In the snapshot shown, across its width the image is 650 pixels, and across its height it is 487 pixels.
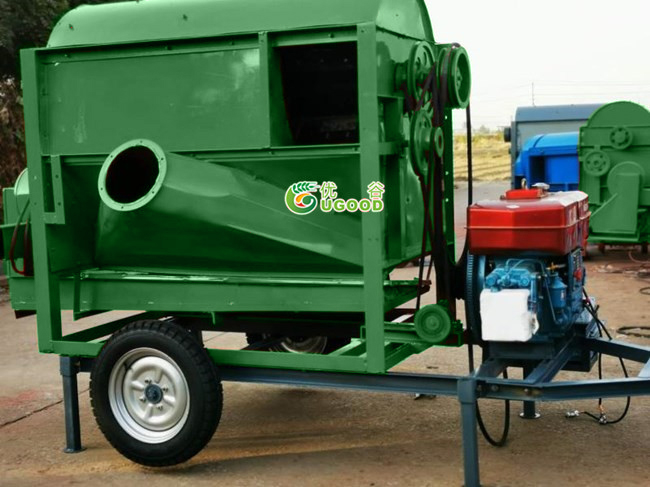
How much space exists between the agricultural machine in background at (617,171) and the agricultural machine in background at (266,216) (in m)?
6.74

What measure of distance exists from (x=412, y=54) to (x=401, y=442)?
2164mm

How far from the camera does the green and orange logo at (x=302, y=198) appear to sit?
4523mm

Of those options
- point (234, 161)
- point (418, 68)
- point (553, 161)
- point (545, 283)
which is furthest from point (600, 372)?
point (553, 161)

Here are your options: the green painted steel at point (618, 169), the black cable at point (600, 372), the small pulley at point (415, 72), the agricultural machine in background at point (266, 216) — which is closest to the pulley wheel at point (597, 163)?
the green painted steel at point (618, 169)

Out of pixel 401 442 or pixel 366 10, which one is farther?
pixel 401 442

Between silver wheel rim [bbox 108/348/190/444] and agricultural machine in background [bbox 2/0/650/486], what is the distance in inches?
0.4

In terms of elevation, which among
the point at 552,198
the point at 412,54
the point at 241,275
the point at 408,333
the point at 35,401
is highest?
the point at 412,54

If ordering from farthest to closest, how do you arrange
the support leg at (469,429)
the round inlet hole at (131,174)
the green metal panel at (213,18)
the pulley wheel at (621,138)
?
the pulley wheel at (621,138) → the round inlet hole at (131,174) → the green metal panel at (213,18) → the support leg at (469,429)

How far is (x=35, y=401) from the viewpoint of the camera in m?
6.33

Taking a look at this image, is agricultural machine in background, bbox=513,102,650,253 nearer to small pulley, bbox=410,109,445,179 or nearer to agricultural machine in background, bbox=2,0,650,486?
agricultural machine in background, bbox=2,0,650,486

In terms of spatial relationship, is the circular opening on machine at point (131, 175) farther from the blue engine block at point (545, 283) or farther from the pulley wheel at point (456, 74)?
the blue engine block at point (545, 283)

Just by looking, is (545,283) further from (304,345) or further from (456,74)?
(304,345)

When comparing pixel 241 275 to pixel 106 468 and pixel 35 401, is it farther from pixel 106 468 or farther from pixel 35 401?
pixel 35 401

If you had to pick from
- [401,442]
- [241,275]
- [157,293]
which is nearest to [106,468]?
[157,293]
